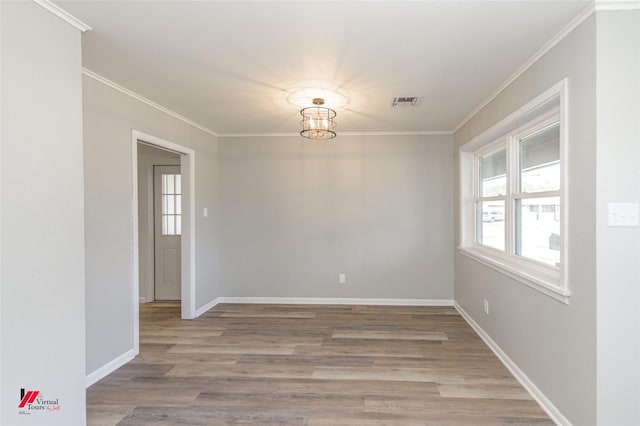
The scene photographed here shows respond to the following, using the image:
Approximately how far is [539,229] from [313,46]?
2212 mm

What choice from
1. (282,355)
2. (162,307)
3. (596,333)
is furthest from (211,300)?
(596,333)

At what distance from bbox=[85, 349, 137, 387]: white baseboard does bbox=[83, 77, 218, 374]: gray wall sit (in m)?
0.04

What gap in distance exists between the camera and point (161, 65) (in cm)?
258

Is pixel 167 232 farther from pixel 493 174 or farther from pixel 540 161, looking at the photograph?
pixel 540 161

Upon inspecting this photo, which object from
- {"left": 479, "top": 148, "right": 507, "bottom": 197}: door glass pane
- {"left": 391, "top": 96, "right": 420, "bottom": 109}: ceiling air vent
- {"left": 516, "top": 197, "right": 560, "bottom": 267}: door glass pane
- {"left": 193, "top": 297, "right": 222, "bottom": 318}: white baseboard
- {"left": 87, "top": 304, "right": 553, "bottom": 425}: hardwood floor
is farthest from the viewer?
{"left": 193, "top": 297, "right": 222, "bottom": 318}: white baseboard

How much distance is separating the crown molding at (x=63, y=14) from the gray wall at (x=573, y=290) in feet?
9.46

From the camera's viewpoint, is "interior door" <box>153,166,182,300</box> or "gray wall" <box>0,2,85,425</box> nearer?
"gray wall" <box>0,2,85,425</box>

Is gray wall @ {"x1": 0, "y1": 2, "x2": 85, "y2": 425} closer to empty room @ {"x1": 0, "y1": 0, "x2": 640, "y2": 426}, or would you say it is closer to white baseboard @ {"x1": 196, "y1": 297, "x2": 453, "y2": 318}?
empty room @ {"x1": 0, "y1": 0, "x2": 640, "y2": 426}

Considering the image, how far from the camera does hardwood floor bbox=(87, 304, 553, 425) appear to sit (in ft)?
7.47

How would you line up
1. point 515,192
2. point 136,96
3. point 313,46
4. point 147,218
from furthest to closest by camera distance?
1. point 147,218
2. point 136,96
3. point 515,192
4. point 313,46

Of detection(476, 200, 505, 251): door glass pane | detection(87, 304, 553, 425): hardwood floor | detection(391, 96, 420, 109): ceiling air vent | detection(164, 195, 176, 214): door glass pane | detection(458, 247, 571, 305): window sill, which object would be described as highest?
detection(391, 96, 420, 109): ceiling air vent

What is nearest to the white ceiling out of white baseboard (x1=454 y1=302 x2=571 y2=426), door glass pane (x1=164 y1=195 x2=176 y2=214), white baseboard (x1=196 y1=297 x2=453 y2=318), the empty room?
the empty room

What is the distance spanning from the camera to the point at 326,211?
4.90 metres

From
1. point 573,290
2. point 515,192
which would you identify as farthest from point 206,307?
point 573,290
